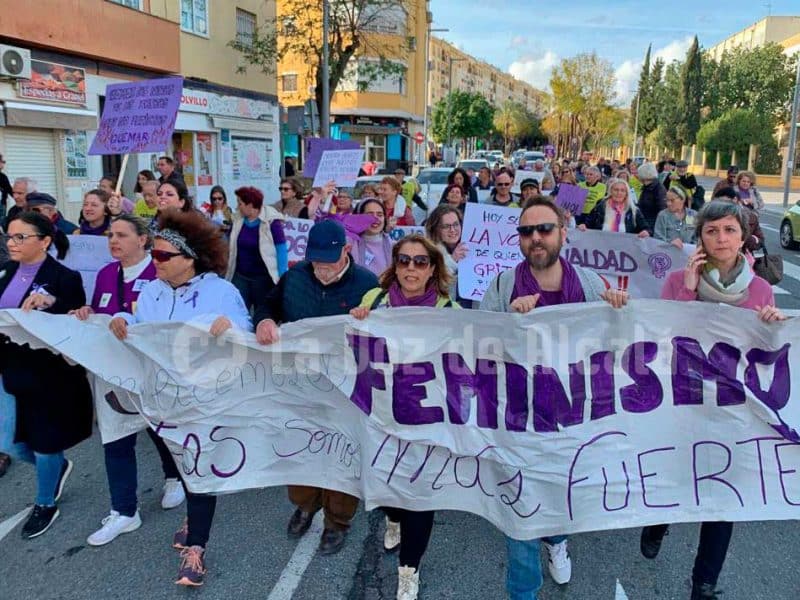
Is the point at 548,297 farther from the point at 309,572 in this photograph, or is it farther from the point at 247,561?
the point at 247,561

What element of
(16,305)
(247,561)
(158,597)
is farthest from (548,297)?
(16,305)

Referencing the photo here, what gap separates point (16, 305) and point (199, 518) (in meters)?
1.60

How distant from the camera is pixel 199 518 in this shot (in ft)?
10.7

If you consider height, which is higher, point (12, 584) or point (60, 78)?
point (60, 78)

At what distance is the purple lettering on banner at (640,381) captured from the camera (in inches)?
120

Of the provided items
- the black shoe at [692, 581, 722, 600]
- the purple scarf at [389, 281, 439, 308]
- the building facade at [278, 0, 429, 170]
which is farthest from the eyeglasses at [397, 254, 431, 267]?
the building facade at [278, 0, 429, 170]

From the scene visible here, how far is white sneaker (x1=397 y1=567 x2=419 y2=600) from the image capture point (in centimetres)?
308

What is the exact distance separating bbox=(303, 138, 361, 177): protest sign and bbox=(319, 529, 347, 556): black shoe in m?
6.55

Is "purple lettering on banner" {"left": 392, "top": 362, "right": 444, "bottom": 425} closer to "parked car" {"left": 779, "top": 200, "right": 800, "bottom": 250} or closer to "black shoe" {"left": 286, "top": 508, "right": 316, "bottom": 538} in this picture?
"black shoe" {"left": 286, "top": 508, "right": 316, "bottom": 538}

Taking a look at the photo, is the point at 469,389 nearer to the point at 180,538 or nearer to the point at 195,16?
the point at 180,538

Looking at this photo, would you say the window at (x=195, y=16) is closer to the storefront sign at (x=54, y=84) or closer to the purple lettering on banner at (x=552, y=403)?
the storefront sign at (x=54, y=84)

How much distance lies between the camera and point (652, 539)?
3379mm

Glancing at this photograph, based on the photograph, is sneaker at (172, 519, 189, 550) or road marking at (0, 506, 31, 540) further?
road marking at (0, 506, 31, 540)

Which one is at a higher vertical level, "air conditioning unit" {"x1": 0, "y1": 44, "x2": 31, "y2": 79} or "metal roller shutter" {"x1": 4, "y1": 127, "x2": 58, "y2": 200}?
"air conditioning unit" {"x1": 0, "y1": 44, "x2": 31, "y2": 79}
